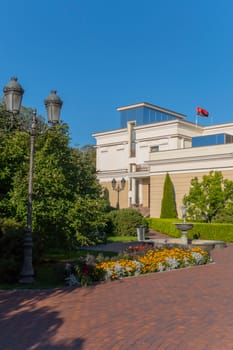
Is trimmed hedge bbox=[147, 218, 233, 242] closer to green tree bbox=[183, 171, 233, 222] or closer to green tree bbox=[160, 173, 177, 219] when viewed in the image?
green tree bbox=[183, 171, 233, 222]

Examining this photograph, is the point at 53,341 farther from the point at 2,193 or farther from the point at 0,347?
the point at 2,193

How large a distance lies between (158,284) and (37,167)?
15.5 feet

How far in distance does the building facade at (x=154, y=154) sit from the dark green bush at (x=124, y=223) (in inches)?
296

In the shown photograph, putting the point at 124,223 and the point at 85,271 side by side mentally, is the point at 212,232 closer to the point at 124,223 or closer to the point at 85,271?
the point at 124,223

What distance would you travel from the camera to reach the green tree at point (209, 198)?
2806cm

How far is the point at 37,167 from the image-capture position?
11734 mm

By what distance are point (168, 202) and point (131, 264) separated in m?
22.0

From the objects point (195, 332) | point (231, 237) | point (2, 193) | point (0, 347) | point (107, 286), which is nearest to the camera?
point (0, 347)

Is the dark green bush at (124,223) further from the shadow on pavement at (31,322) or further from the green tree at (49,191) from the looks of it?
the shadow on pavement at (31,322)

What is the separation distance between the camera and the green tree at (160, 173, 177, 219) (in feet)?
107

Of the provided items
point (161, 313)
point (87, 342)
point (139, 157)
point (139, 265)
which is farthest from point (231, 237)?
point (139, 157)

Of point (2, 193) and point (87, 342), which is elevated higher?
point (2, 193)

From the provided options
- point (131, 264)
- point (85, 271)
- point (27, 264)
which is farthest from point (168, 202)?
point (27, 264)

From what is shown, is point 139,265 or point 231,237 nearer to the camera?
point 139,265
